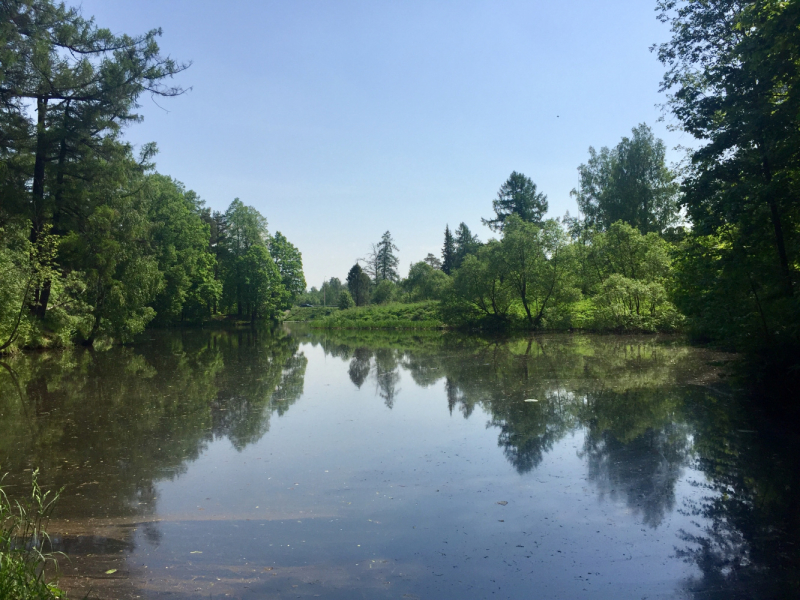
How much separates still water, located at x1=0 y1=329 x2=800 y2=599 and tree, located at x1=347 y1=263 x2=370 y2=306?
63115 mm

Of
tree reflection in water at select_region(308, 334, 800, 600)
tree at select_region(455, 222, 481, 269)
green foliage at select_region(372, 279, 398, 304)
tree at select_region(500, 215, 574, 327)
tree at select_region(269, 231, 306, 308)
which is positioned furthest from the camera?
tree at select_region(455, 222, 481, 269)

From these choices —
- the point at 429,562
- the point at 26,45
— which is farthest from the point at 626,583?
the point at 26,45

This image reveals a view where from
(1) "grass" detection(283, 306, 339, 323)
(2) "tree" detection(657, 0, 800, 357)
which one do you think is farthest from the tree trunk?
(1) "grass" detection(283, 306, 339, 323)

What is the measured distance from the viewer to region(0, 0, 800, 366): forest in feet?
29.4

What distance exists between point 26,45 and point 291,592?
22.7 metres

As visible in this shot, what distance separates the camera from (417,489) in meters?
5.70

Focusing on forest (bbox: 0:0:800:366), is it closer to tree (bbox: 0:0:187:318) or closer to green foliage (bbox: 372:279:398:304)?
tree (bbox: 0:0:187:318)

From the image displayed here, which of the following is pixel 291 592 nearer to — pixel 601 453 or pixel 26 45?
pixel 601 453

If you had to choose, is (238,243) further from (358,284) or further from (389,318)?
(358,284)

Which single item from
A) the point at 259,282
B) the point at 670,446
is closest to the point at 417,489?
the point at 670,446

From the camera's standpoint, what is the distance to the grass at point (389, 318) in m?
43.3

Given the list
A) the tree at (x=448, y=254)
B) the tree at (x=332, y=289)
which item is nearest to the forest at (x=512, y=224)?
the tree at (x=448, y=254)

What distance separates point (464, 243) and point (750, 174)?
6638 centimetres

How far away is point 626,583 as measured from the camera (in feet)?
12.2
